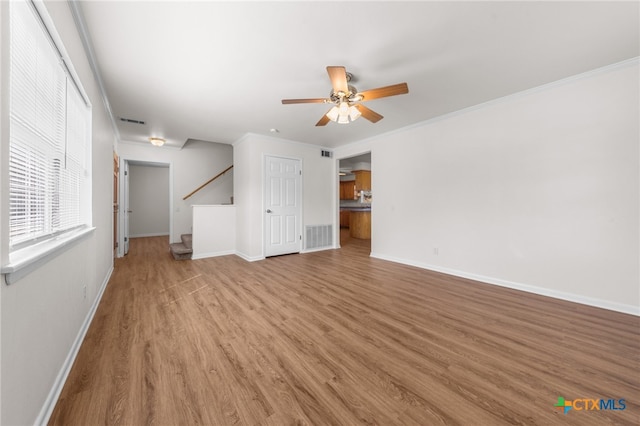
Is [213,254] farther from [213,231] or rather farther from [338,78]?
[338,78]

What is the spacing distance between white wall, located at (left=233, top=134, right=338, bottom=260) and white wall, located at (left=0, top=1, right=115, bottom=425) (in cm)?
253

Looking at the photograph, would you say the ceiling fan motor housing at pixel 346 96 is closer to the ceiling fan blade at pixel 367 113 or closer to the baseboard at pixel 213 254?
the ceiling fan blade at pixel 367 113

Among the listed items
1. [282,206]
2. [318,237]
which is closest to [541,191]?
[318,237]

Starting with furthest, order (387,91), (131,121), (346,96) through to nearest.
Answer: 1. (131,121)
2. (346,96)
3. (387,91)

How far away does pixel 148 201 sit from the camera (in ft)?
25.5

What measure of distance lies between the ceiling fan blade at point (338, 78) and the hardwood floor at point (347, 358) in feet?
7.26

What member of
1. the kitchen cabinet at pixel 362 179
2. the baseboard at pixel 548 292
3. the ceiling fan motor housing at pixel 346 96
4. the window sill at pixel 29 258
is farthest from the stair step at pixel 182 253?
the kitchen cabinet at pixel 362 179

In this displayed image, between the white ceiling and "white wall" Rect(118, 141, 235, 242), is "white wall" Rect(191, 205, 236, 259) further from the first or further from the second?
the white ceiling

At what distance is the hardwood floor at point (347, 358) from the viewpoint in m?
1.27

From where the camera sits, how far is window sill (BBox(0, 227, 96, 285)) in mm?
923

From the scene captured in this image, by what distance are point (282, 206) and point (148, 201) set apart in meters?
5.48

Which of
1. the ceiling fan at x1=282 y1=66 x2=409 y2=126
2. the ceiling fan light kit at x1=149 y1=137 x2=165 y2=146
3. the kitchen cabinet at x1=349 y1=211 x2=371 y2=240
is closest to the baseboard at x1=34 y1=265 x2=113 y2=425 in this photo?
the ceiling fan at x1=282 y1=66 x2=409 y2=126

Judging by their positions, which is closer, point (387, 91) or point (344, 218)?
point (387, 91)

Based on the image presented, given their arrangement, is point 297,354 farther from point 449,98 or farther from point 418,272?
point 449,98
